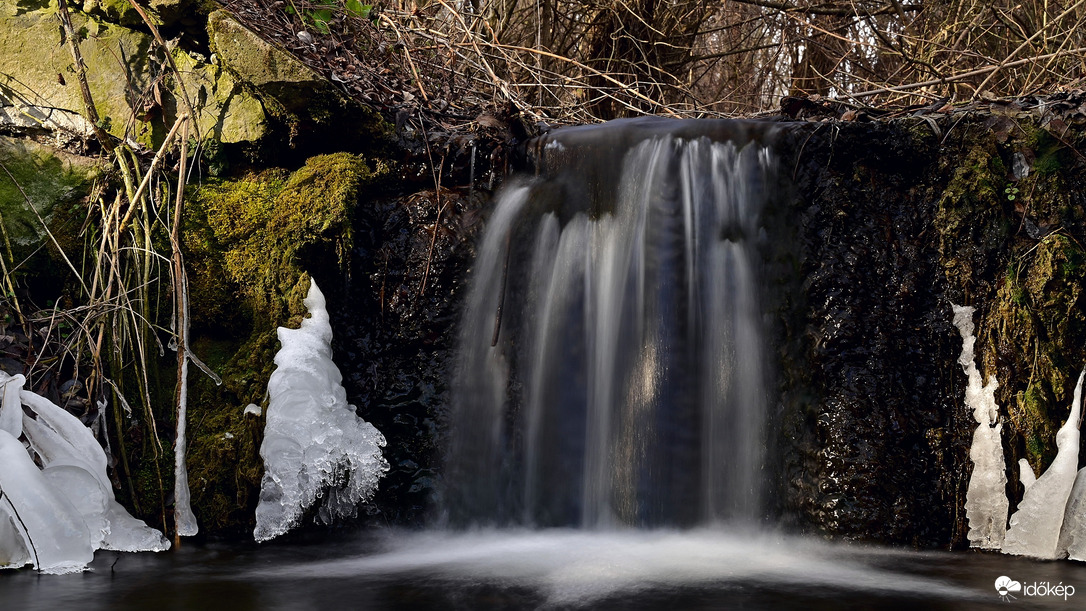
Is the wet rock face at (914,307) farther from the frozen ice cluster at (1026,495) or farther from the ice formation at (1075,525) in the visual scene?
the ice formation at (1075,525)

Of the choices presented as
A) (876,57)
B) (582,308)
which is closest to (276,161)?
(582,308)

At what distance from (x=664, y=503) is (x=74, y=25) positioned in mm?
3376

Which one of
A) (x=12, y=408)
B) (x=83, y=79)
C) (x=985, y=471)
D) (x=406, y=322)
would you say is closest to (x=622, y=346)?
(x=406, y=322)

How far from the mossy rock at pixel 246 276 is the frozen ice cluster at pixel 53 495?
14.4 inches

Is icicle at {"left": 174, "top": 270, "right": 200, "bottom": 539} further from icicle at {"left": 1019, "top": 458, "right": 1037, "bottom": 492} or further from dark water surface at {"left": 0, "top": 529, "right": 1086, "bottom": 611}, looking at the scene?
icicle at {"left": 1019, "top": 458, "right": 1037, "bottom": 492}

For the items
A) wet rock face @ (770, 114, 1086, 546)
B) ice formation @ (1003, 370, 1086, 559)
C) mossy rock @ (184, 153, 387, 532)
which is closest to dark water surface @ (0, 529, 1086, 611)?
ice formation @ (1003, 370, 1086, 559)

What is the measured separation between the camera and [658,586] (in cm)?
266

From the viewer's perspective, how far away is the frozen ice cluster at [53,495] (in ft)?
9.25

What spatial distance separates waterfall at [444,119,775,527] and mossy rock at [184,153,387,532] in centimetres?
69

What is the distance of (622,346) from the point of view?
363 centimetres

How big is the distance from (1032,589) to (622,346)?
1639 millimetres

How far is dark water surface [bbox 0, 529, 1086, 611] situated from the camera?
2504mm

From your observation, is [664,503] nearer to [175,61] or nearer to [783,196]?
[783,196]

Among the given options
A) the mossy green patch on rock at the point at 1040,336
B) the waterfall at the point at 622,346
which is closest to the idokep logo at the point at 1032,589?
the mossy green patch on rock at the point at 1040,336
